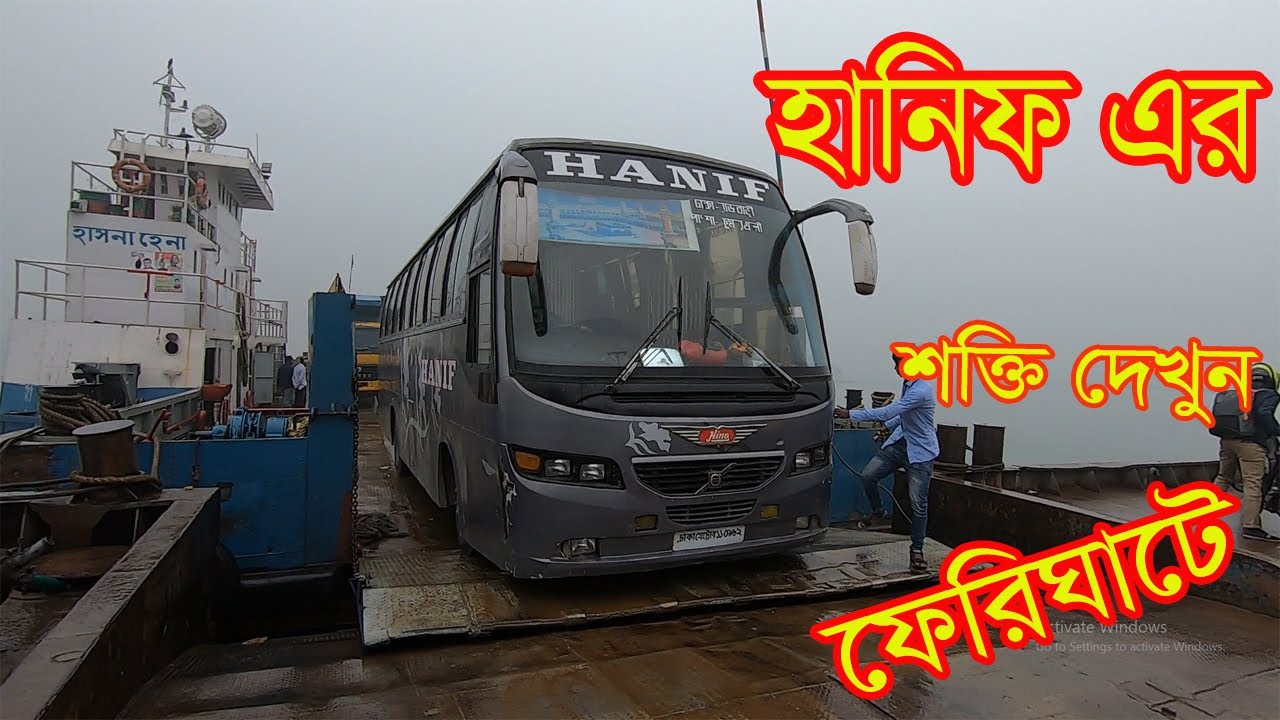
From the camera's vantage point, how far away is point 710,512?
449 centimetres

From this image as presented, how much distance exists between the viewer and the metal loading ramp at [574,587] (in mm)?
4172

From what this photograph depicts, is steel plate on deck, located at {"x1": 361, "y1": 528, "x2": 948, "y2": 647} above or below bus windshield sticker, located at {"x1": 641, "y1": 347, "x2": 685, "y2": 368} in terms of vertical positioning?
below

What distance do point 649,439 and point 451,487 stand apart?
99.6 inches

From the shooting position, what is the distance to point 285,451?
655 cm

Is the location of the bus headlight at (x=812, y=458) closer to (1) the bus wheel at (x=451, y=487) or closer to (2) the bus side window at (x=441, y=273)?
(1) the bus wheel at (x=451, y=487)

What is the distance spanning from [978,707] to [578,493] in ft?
7.25

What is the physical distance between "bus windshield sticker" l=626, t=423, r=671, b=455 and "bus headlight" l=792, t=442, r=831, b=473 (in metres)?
0.98

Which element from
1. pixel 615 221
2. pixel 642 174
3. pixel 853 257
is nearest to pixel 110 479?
pixel 615 221

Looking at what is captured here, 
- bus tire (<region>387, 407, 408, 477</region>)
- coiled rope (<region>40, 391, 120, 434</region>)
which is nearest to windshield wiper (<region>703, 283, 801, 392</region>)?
coiled rope (<region>40, 391, 120, 434</region>)

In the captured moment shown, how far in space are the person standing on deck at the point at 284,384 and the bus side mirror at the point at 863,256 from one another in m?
15.1

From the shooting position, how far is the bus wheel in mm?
5488

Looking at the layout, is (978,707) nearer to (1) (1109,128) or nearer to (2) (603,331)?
(2) (603,331)

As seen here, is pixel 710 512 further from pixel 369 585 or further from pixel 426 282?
pixel 426 282

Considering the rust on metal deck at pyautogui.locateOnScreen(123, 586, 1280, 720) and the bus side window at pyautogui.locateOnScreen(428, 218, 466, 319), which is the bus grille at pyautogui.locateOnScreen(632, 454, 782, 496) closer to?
the rust on metal deck at pyautogui.locateOnScreen(123, 586, 1280, 720)
